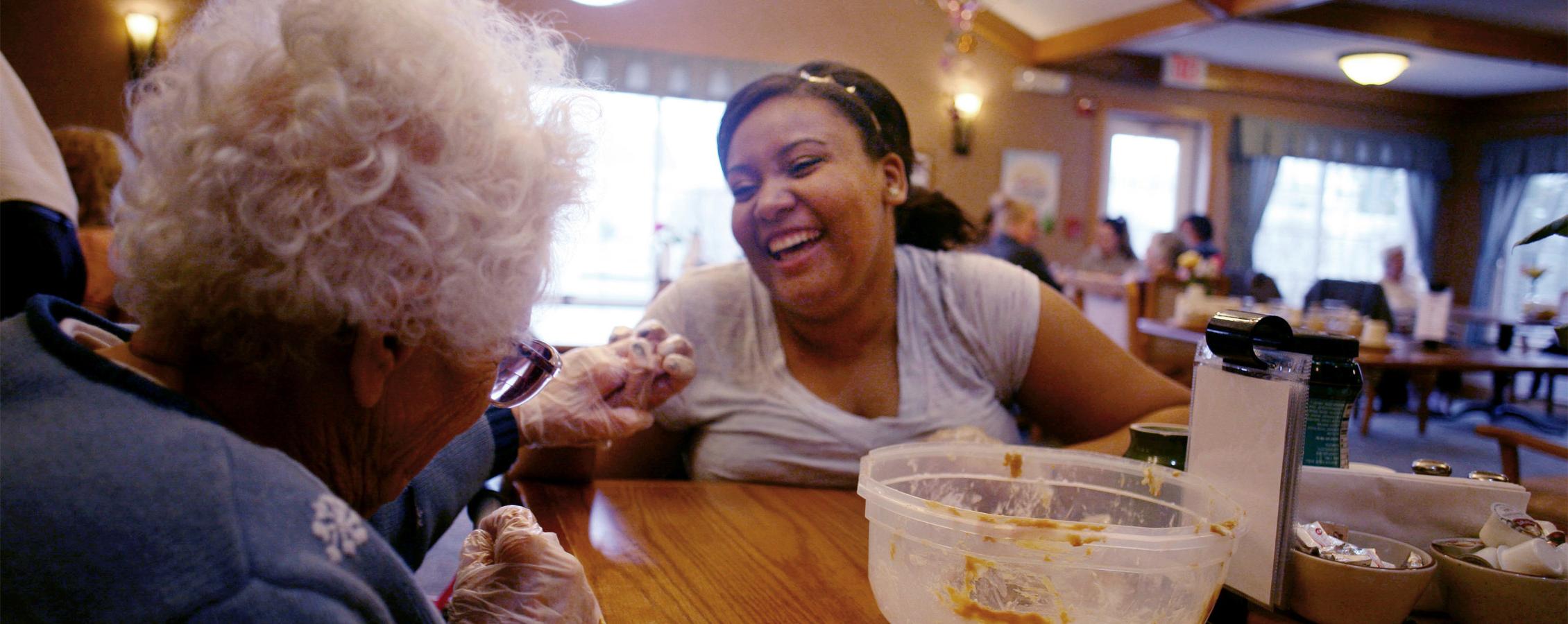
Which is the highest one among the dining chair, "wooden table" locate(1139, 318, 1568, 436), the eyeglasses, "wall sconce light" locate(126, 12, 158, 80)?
"wall sconce light" locate(126, 12, 158, 80)

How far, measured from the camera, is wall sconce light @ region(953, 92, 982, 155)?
6.68m

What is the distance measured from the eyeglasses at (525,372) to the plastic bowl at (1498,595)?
32.3 inches

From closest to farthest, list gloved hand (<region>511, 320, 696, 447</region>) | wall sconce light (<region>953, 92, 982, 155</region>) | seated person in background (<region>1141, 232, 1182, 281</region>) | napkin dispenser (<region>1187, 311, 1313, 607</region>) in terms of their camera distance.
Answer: napkin dispenser (<region>1187, 311, 1313, 607</region>) → gloved hand (<region>511, 320, 696, 447</region>) → seated person in background (<region>1141, 232, 1182, 281</region>) → wall sconce light (<region>953, 92, 982, 155</region>)

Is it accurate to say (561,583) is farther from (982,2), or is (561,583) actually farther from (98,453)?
(982,2)

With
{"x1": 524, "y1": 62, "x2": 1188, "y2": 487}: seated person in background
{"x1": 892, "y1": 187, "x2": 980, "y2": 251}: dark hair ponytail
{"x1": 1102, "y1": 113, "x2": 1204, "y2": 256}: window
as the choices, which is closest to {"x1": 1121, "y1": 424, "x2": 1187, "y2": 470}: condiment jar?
{"x1": 524, "y1": 62, "x2": 1188, "y2": 487}: seated person in background

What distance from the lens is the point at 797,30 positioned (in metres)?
6.30

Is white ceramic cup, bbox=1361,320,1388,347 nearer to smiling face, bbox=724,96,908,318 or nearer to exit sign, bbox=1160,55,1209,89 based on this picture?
smiling face, bbox=724,96,908,318

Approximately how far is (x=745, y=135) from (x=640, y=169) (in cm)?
478

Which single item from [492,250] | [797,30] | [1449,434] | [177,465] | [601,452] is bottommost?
[1449,434]

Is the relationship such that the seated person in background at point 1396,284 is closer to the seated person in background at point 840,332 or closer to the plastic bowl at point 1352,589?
the seated person in background at point 840,332

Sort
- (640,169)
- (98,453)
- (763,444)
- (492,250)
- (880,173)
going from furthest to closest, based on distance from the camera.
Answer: (640,169)
(880,173)
(763,444)
(492,250)
(98,453)

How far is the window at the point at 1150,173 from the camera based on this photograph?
7.48 metres

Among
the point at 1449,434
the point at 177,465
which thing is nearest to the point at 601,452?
the point at 177,465

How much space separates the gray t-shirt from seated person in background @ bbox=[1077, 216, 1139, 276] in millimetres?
5225
